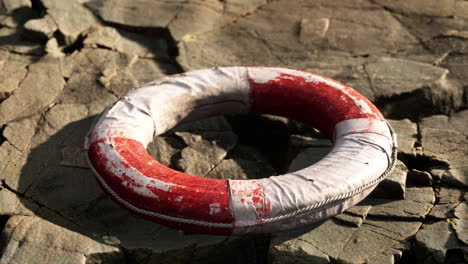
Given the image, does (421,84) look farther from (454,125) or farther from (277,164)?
(277,164)

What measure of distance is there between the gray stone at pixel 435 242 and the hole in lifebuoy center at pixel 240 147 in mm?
681

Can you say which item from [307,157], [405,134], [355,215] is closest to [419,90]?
[405,134]

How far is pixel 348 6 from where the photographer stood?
4324 millimetres

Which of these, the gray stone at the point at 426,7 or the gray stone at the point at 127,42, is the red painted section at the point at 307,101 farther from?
the gray stone at the point at 426,7

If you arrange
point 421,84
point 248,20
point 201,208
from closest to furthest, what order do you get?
point 201,208
point 421,84
point 248,20

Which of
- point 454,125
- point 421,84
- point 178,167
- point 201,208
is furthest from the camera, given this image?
point 421,84

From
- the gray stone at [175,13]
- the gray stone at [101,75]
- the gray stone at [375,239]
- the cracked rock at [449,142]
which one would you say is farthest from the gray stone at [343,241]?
the gray stone at [175,13]

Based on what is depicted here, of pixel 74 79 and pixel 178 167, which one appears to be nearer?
pixel 178 167

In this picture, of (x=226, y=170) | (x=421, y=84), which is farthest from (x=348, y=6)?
(x=226, y=170)

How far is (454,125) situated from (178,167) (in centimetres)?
148

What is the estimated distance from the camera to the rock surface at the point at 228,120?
8.80ft

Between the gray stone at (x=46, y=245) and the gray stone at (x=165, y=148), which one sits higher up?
the gray stone at (x=165, y=148)

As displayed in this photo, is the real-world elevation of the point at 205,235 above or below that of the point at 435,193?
below

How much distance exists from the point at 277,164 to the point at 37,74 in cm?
151
